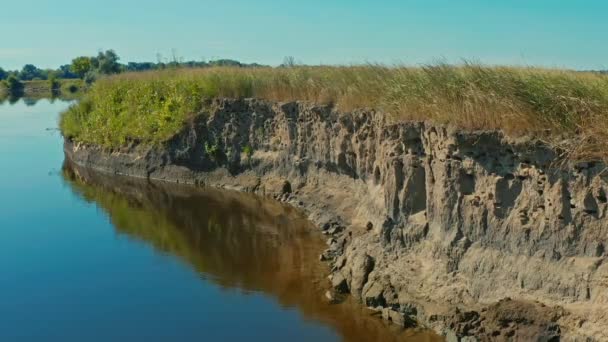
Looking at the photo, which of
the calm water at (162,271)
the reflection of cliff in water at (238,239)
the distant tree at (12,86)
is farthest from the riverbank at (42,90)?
the calm water at (162,271)

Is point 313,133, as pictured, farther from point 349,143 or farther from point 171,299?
point 171,299

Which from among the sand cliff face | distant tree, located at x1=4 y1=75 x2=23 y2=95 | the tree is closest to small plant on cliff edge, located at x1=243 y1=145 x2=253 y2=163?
the sand cliff face

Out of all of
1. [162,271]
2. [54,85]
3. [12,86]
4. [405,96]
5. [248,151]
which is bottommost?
[162,271]

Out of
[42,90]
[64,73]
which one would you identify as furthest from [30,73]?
[42,90]

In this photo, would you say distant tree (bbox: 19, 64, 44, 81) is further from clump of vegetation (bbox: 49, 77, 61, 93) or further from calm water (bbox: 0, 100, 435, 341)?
→ calm water (bbox: 0, 100, 435, 341)

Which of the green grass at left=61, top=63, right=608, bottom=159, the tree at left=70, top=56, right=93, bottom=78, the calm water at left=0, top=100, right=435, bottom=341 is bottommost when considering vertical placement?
the calm water at left=0, top=100, right=435, bottom=341

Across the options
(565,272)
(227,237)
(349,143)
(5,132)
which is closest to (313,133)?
(349,143)

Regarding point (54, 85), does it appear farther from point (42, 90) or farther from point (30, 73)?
point (30, 73)
